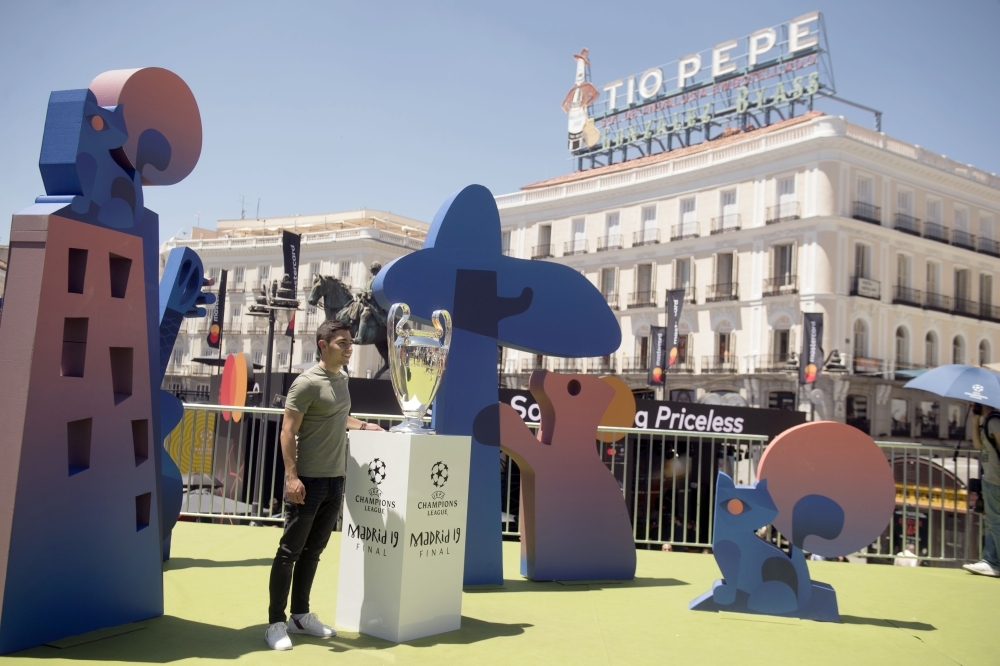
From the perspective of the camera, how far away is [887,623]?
5.30 meters

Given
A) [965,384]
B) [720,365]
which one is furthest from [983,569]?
[720,365]

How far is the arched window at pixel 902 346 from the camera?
33.4 meters

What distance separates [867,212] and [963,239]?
619 cm

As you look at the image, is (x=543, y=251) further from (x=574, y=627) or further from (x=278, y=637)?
(x=278, y=637)

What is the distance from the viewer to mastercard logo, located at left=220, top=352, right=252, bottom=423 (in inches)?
Result: 451

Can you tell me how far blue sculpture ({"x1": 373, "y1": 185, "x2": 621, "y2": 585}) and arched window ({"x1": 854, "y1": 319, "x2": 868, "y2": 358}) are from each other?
1138 inches

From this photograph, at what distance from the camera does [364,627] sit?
4215 mm

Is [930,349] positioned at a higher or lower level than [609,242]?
lower

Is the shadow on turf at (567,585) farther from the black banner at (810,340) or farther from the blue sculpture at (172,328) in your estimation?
the black banner at (810,340)

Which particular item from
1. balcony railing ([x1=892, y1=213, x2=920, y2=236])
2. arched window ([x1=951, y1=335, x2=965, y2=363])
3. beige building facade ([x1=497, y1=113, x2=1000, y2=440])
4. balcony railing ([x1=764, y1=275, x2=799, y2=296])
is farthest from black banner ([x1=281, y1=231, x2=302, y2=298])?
arched window ([x1=951, y1=335, x2=965, y2=363])

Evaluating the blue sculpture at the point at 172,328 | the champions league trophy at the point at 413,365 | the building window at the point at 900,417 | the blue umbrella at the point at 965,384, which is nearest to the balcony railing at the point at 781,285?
the building window at the point at 900,417

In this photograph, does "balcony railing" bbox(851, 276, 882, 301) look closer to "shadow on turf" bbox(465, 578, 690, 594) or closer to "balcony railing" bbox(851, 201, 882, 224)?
"balcony railing" bbox(851, 201, 882, 224)

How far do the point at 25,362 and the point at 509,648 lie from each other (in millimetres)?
2623

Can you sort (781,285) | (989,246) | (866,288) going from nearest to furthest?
(866,288) < (781,285) < (989,246)
